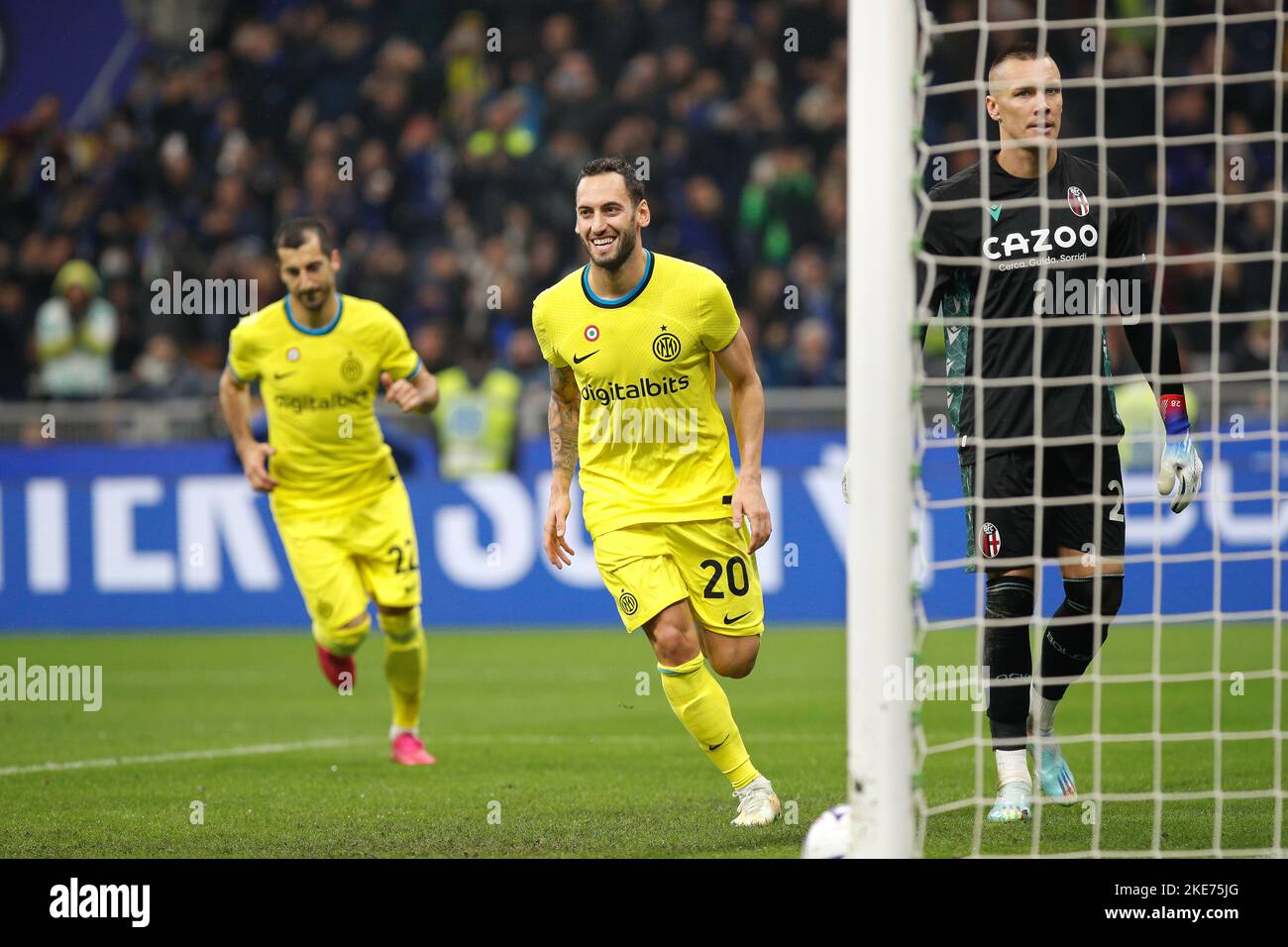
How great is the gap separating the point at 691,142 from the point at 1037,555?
12.0m

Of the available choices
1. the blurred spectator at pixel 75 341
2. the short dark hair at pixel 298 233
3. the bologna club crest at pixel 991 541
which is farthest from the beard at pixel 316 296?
the blurred spectator at pixel 75 341

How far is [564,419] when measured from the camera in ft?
21.0

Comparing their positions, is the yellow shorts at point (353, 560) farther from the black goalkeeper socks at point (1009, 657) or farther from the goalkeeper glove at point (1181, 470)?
the goalkeeper glove at point (1181, 470)

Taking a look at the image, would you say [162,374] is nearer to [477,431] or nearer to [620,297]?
[477,431]

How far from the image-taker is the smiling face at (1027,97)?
5.57m

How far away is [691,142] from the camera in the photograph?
Result: 1694 centimetres

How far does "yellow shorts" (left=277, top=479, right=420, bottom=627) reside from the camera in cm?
784

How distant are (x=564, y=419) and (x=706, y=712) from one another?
133cm

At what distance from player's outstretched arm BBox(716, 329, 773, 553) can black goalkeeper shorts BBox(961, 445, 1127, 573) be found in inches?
31.0

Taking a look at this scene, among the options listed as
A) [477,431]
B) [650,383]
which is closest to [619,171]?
[650,383]
